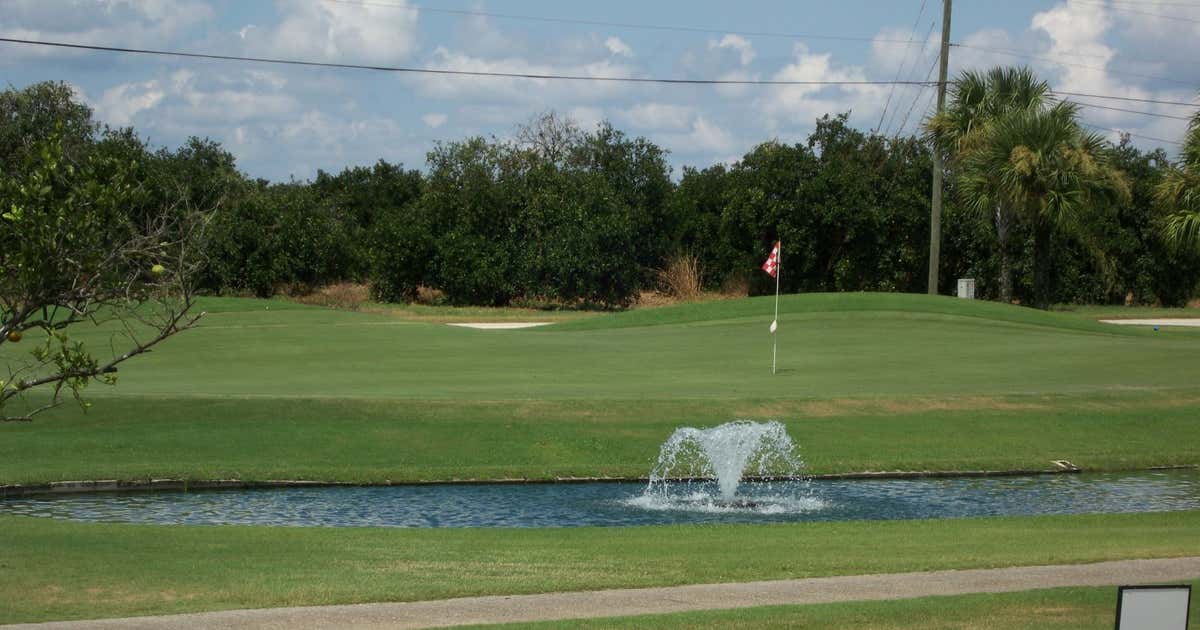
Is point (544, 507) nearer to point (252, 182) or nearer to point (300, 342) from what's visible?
point (300, 342)

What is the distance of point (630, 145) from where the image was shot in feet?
205

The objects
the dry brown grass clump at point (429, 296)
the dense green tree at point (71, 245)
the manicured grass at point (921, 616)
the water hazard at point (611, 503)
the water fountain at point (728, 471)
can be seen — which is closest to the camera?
the dense green tree at point (71, 245)

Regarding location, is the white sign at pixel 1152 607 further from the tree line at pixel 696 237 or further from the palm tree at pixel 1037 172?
the tree line at pixel 696 237

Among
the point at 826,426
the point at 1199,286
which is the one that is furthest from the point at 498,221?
the point at 826,426

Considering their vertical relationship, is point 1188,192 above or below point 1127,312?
above

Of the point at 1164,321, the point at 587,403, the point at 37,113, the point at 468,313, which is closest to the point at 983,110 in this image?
the point at 1164,321

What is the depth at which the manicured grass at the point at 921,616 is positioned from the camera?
27.7ft

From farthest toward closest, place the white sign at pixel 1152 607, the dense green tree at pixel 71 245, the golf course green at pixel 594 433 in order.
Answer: the golf course green at pixel 594 433 → the dense green tree at pixel 71 245 → the white sign at pixel 1152 607

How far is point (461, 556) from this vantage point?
36.7 ft

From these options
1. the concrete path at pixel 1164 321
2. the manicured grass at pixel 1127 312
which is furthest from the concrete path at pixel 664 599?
the manicured grass at pixel 1127 312

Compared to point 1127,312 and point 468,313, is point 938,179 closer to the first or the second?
point 1127,312

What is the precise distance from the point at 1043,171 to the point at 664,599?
32.8 m

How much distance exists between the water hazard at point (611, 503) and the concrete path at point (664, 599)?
198 inches

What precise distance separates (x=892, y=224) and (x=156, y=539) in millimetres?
46022
